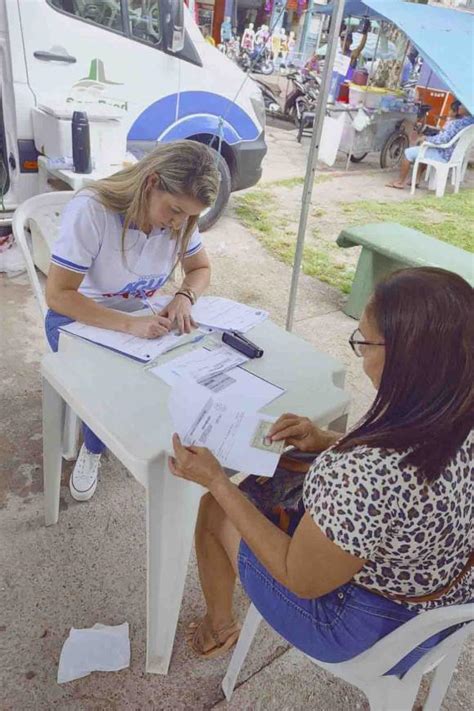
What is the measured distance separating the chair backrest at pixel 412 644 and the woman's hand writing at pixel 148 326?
0.88m

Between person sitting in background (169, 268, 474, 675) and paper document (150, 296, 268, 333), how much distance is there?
0.62 meters

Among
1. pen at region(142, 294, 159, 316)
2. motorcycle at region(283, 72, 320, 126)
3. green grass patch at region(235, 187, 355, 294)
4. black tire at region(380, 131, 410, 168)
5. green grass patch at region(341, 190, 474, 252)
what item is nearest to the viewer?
pen at region(142, 294, 159, 316)

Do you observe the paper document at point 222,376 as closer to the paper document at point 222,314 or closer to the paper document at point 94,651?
the paper document at point 222,314

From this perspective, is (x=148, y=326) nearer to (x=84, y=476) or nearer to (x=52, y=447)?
(x=52, y=447)

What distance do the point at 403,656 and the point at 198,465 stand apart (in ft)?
1.62

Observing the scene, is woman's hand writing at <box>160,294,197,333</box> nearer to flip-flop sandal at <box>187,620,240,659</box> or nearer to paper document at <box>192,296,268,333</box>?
paper document at <box>192,296,268,333</box>

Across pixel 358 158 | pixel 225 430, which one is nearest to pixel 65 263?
pixel 225 430

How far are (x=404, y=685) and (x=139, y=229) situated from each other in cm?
133

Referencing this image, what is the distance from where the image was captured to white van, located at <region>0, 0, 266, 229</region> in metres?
3.32

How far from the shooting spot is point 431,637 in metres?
0.97

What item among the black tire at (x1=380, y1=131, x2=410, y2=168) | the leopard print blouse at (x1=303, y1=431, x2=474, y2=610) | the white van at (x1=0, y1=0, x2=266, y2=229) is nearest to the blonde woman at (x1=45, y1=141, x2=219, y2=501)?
the leopard print blouse at (x1=303, y1=431, x2=474, y2=610)

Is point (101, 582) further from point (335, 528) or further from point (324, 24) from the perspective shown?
point (324, 24)

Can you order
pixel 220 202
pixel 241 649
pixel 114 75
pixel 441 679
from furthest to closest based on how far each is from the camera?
pixel 220 202, pixel 114 75, pixel 241 649, pixel 441 679

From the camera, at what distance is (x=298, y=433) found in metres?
1.21
